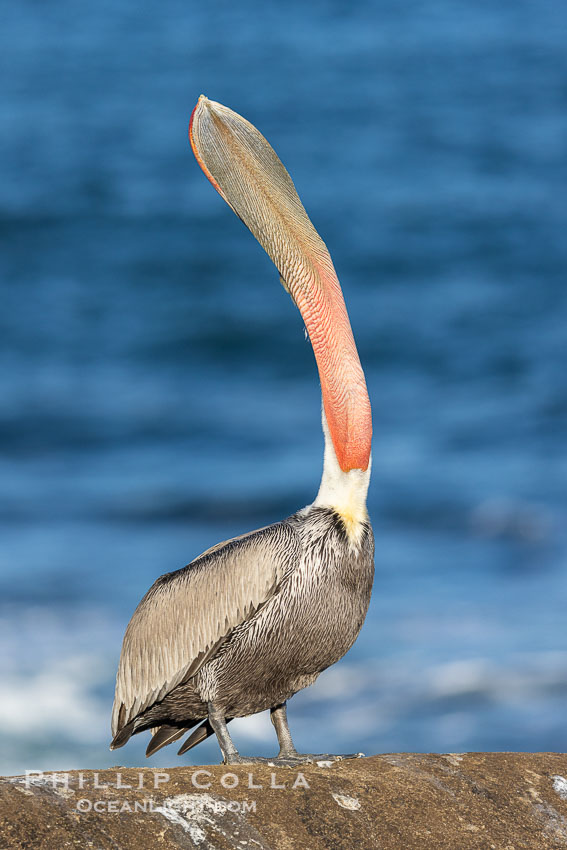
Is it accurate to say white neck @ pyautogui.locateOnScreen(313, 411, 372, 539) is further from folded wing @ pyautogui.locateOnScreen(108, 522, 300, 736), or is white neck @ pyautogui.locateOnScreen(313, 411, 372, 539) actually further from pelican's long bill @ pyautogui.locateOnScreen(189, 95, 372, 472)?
folded wing @ pyautogui.locateOnScreen(108, 522, 300, 736)

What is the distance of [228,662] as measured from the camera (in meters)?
7.13

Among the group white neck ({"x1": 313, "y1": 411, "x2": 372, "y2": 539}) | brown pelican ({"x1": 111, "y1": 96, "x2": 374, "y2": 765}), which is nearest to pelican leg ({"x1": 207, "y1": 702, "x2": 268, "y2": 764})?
brown pelican ({"x1": 111, "y1": 96, "x2": 374, "y2": 765})

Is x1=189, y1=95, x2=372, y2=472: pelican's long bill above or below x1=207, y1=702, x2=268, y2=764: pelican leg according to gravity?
above

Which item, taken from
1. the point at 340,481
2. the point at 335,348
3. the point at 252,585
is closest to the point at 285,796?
the point at 252,585

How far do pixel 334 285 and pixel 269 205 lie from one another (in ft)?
2.53

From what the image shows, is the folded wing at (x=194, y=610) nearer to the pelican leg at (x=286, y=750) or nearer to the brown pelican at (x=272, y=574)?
the brown pelican at (x=272, y=574)

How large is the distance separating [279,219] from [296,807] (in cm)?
408

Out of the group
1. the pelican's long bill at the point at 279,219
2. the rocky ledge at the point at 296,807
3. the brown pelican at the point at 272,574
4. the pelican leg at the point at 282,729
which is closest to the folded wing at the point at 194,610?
the brown pelican at the point at 272,574

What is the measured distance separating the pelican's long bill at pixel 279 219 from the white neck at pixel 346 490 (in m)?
0.07

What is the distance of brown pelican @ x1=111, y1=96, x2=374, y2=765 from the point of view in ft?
23.0

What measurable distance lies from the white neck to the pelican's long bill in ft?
0.24

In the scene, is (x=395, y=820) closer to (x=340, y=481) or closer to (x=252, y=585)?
(x=252, y=585)

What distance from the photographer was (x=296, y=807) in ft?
19.0

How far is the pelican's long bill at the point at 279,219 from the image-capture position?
735 centimetres
